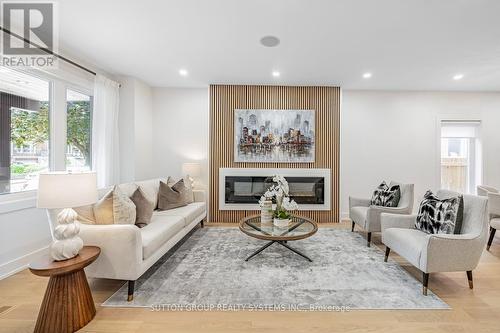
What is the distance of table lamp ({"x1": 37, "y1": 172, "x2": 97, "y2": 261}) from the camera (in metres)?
1.79

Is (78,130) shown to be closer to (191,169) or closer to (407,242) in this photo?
(191,169)

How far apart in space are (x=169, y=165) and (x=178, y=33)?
2849mm

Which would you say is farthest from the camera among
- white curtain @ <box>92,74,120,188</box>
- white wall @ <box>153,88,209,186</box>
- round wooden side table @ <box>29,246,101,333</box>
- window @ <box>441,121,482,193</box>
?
window @ <box>441,121,482,193</box>

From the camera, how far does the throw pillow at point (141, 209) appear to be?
2816 mm

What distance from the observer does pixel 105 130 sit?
3.99 meters

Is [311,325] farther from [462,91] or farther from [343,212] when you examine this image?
[462,91]

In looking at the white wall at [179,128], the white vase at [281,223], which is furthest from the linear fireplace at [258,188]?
the white vase at [281,223]

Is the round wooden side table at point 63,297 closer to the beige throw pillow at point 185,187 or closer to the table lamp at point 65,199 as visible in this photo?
the table lamp at point 65,199

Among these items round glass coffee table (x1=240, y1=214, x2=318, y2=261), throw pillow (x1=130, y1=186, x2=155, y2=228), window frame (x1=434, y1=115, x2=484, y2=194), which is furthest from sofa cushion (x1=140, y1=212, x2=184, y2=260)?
window frame (x1=434, y1=115, x2=484, y2=194)

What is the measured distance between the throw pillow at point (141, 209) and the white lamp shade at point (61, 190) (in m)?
0.98

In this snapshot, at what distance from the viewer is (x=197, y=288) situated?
2338 mm

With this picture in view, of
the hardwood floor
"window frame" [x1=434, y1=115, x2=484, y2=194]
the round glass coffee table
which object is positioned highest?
"window frame" [x1=434, y1=115, x2=484, y2=194]

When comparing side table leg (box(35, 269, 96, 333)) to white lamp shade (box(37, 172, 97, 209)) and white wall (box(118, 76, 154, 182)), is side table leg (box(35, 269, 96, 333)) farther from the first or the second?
white wall (box(118, 76, 154, 182))

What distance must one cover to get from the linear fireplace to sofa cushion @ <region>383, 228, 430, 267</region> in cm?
194
